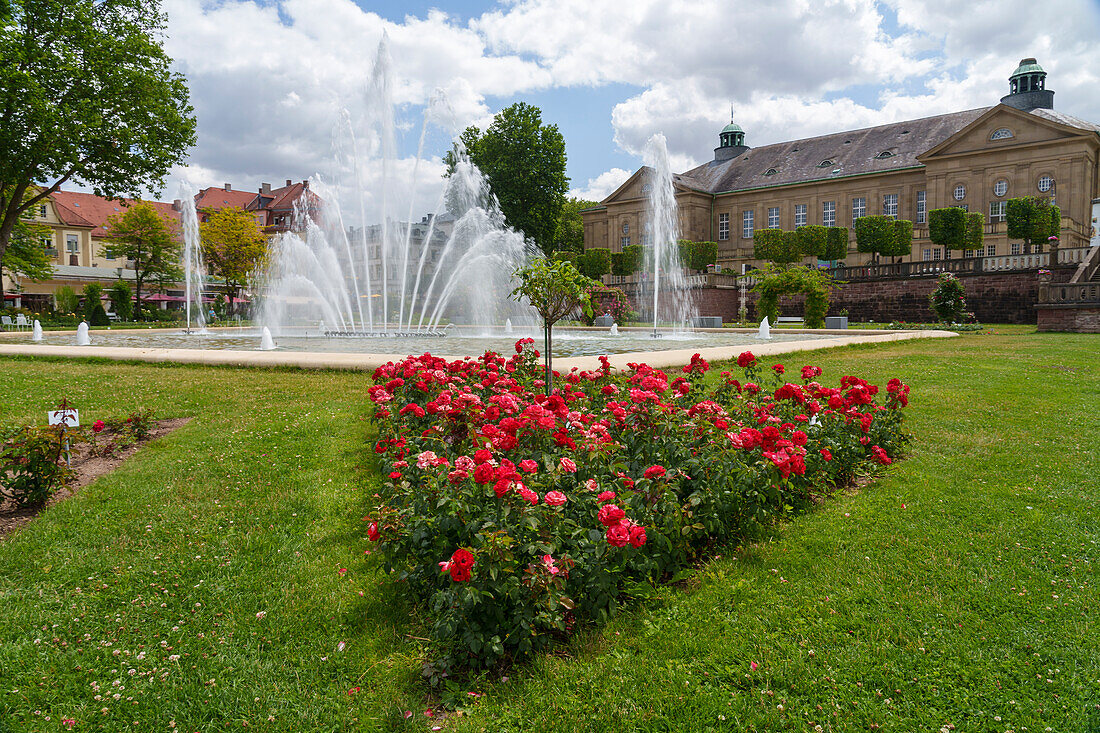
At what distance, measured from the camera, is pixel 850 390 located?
16.6 ft

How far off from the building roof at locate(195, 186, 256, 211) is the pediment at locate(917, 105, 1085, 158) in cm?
7554

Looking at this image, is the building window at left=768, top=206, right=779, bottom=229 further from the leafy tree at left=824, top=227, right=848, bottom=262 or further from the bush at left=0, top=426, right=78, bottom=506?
the bush at left=0, top=426, right=78, bottom=506

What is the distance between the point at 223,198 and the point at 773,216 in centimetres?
6614

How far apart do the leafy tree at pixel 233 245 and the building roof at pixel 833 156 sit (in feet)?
129

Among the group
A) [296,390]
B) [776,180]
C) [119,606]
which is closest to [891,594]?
[119,606]

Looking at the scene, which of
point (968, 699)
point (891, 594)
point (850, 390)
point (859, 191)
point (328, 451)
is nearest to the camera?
point (968, 699)

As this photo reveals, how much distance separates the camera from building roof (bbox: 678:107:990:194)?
175ft

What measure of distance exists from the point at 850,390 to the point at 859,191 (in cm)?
5769

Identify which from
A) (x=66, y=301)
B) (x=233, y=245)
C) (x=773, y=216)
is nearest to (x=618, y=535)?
(x=66, y=301)

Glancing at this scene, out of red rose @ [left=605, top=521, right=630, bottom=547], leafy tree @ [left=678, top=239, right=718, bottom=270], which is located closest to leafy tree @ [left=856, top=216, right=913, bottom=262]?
leafy tree @ [left=678, top=239, right=718, bottom=270]

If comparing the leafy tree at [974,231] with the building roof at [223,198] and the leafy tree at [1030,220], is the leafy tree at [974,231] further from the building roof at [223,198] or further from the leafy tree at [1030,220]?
the building roof at [223,198]

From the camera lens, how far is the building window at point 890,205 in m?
53.0

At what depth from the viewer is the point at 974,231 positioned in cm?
4222

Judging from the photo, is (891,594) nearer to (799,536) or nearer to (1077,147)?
(799,536)
